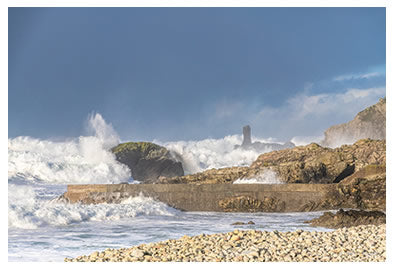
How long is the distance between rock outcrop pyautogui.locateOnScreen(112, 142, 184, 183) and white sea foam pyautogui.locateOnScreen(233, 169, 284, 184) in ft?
39.9

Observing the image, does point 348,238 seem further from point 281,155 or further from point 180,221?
point 281,155

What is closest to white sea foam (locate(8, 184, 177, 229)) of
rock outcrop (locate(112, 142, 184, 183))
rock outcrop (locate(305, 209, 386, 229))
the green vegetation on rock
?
rock outcrop (locate(305, 209, 386, 229))

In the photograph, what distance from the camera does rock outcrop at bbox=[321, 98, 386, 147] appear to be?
1035 inches

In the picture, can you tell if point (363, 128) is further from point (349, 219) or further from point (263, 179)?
point (349, 219)

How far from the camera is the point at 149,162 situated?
27719 mm

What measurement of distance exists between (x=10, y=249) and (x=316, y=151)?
13.2 m

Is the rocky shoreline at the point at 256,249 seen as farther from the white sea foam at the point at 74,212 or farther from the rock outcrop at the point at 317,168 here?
the rock outcrop at the point at 317,168

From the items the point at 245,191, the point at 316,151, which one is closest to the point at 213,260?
the point at 245,191

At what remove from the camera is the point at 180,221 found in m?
10.4

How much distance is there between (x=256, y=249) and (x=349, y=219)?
3706 millimetres

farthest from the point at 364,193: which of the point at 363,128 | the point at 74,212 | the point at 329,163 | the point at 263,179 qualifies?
the point at 363,128

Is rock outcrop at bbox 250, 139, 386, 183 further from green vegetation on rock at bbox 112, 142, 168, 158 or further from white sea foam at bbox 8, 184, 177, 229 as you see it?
green vegetation on rock at bbox 112, 142, 168, 158

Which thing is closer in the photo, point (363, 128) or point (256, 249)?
point (256, 249)

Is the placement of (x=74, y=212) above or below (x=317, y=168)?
below
